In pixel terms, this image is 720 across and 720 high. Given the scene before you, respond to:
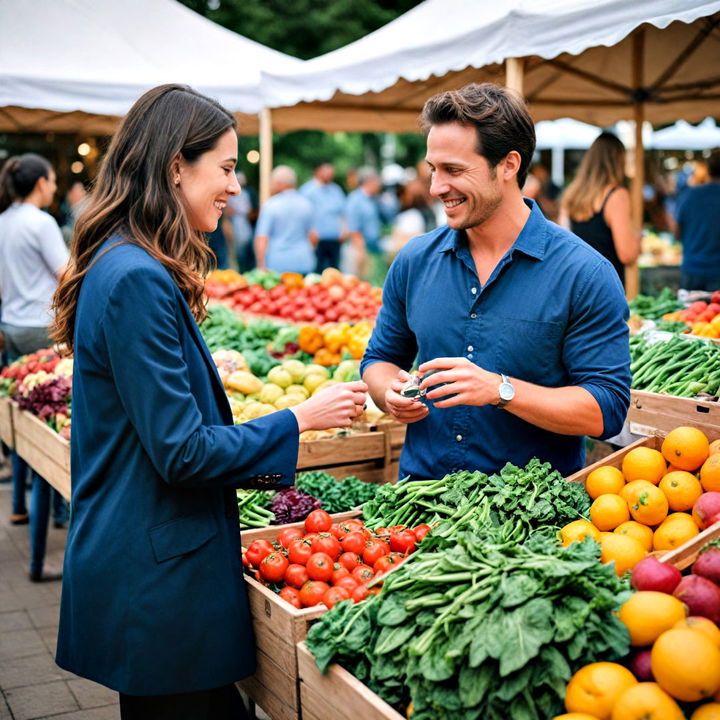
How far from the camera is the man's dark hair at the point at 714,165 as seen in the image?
7.91 metres

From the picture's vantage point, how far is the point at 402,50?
6637mm

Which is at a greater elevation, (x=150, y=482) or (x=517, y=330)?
(x=517, y=330)

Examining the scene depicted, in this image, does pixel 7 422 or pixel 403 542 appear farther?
pixel 7 422

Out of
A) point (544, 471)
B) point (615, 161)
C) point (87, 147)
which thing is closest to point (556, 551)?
point (544, 471)

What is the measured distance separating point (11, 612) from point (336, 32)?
20404 millimetres

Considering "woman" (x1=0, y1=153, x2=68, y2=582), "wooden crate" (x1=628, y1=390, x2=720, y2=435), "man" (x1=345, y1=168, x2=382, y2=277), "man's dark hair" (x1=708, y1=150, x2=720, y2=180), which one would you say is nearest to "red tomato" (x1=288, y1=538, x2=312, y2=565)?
"wooden crate" (x1=628, y1=390, x2=720, y2=435)

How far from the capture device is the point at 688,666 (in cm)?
176

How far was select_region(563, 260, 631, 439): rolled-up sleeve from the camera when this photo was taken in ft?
8.62

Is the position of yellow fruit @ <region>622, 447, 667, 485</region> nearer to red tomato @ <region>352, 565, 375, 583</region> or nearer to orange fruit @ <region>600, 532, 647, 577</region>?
orange fruit @ <region>600, 532, 647, 577</region>

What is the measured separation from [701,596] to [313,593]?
106cm

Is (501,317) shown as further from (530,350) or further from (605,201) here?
(605,201)

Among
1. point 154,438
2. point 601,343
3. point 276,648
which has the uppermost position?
point 601,343

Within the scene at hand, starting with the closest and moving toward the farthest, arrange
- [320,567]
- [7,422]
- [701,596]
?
[701,596] < [320,567] < [7,422]

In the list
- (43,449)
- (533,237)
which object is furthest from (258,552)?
(43,449)
